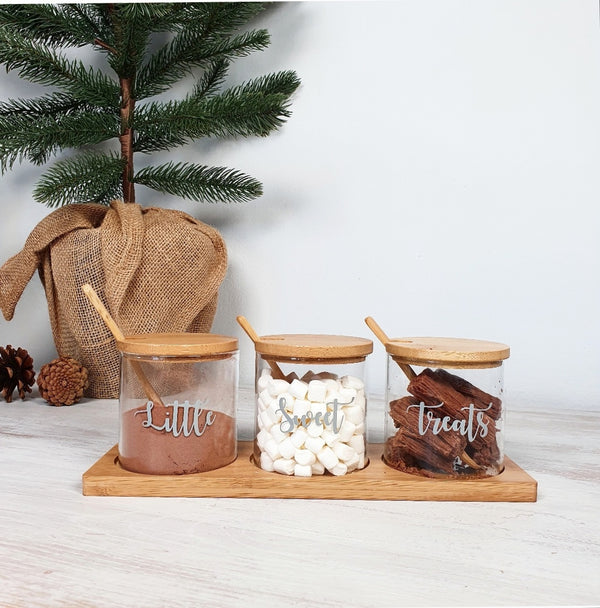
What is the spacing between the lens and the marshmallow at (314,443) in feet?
1.99

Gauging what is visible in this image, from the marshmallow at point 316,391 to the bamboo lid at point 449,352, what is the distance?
9 centimetres

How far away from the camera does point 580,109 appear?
975 mm

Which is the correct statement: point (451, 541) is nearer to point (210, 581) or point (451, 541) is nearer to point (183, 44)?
point (210, 581)

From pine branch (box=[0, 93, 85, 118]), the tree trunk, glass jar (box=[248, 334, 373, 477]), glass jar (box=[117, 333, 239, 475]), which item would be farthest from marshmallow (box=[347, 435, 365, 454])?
pine branch (box=[0, 93, 85, 118])

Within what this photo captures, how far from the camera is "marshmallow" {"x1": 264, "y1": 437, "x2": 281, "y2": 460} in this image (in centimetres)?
61

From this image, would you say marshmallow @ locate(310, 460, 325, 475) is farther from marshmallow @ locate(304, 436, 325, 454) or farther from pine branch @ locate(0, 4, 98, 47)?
pine branch @ locate(0, 4, 98, 47)

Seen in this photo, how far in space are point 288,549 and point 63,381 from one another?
1.98ft

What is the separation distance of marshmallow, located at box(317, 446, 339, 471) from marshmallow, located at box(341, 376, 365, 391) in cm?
6

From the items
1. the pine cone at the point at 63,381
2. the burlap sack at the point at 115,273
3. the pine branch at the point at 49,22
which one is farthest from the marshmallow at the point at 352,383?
the pine branch at the point at 49,22

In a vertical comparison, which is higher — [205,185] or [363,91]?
[363,91]

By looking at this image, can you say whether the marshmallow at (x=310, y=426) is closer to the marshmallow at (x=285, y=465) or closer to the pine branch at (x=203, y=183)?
the marshmallow at (x=285, y=465)

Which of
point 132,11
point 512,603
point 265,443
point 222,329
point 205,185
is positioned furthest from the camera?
point 222,329

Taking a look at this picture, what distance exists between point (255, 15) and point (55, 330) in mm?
626

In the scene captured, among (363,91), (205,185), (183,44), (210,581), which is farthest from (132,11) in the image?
(210,581)
